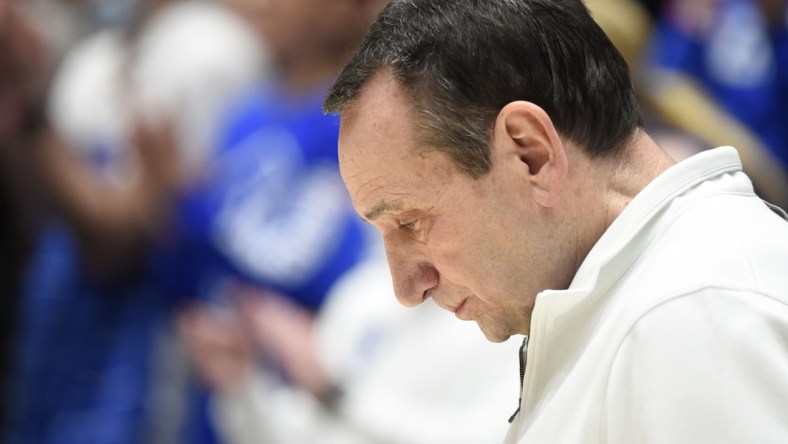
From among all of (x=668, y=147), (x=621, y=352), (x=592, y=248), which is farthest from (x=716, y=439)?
(x=668, y=147)

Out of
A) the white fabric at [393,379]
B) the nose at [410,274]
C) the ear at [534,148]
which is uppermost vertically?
the ear at [534,148]

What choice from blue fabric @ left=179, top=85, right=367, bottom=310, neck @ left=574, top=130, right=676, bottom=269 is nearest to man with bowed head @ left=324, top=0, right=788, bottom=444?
neck @ left=574, top=130, right=676, bottom=269

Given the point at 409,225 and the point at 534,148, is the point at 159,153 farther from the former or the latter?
the point at 534,148

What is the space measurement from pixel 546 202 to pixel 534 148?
0.06 meters

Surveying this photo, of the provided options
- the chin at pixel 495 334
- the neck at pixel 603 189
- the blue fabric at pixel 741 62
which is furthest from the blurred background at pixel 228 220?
the neck at pixel 603 189

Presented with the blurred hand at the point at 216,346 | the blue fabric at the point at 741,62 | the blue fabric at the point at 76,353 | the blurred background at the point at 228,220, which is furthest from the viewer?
the blue fabric at the point at 76,353

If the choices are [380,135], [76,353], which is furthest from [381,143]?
[76,353]

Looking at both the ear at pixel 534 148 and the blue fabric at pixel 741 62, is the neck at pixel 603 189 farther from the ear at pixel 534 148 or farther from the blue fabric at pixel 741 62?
the blue fabric at pixel 741 62

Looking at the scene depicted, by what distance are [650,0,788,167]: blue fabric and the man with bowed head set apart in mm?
2019

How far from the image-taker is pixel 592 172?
1.30m

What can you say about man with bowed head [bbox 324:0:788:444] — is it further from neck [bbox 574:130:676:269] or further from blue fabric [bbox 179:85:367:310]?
blue fabric [bbox 179:85:367:310]

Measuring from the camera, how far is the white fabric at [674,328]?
1058 millimetres

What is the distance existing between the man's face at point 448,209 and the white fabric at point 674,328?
0.27 ft

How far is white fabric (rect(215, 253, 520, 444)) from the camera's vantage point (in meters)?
2.49
